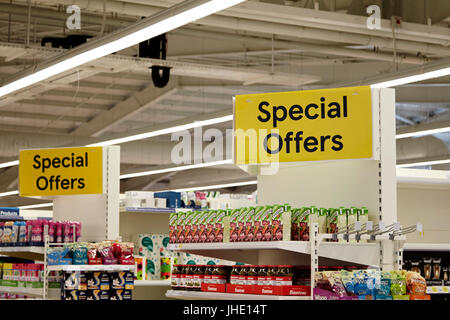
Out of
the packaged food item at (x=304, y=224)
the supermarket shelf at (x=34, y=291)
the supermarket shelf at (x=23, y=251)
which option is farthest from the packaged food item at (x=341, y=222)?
the supermarket shelf at (x=23, y=251)

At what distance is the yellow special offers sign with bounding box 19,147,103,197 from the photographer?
7.60 metres

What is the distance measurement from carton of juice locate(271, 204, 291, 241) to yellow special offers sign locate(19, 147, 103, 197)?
142 inches

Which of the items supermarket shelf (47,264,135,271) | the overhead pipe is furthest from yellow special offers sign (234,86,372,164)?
the overhead pipe

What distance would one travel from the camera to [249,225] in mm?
4387

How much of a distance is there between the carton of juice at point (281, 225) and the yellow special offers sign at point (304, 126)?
53cm

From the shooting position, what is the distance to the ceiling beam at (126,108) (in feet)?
46.8

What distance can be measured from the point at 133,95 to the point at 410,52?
227 inches

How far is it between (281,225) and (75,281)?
2425mm

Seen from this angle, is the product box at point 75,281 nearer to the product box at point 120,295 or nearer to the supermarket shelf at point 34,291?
the product box at point 120,295

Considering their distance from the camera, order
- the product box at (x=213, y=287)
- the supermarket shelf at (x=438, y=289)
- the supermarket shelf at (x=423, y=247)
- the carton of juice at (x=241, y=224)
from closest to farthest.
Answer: the carton of juice at (x=241, y=224)
the product box at (x=213, y=287)
the supermarket shelf at (x=423, y=247)
the supermarket shelf at (x=438, y=289)

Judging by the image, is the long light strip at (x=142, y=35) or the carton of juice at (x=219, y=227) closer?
the carton of juice at (x=219, y=227)

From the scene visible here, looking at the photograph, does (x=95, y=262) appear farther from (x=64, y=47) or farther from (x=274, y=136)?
(x=64, y=47)

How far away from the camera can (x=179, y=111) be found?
55.1 ft
